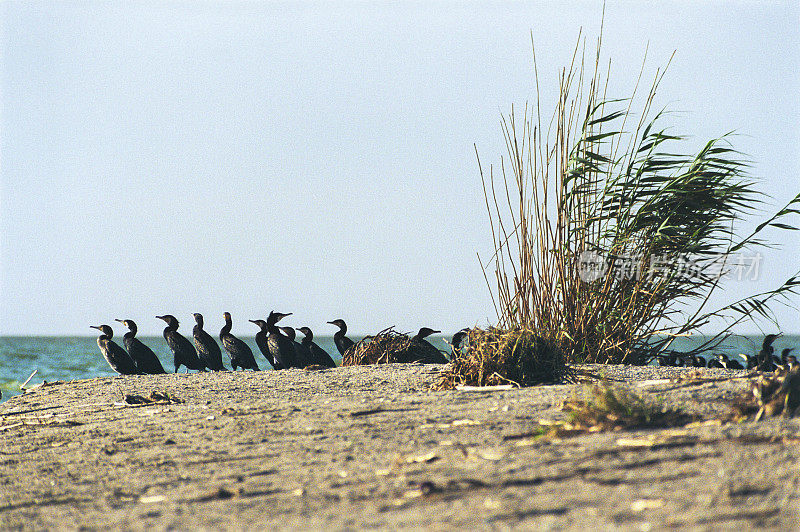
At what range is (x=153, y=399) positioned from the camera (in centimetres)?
531

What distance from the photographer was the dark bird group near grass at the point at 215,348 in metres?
8.24

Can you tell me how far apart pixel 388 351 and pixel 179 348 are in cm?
326

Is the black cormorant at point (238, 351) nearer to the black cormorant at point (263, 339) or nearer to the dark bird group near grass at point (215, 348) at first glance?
the dark bird group near grass at point (215, 348)

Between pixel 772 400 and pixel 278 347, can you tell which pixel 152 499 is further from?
pixel 278 347

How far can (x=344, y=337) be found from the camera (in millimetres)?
8820

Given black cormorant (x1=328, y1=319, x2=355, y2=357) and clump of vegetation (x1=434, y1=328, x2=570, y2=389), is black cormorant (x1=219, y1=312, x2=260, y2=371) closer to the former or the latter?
black cormorant (x1=328, y1=319, x2=355, y2=357)

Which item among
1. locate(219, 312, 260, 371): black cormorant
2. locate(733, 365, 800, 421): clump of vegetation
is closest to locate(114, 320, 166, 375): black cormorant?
locate(219, 312, 260, 371): black cormorant

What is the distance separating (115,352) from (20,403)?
215cm

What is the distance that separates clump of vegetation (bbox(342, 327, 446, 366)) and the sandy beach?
6.30 feet

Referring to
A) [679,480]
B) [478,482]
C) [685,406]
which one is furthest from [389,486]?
[685,406]

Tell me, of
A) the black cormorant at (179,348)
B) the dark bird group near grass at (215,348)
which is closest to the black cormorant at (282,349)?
the dark bird group near grass at (215,348)

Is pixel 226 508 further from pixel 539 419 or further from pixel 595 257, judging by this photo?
pixel 595 257

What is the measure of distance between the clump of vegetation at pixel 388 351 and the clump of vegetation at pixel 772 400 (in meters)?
3.80

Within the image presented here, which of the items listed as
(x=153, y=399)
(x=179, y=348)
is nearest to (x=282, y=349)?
(x=179, y=348)
